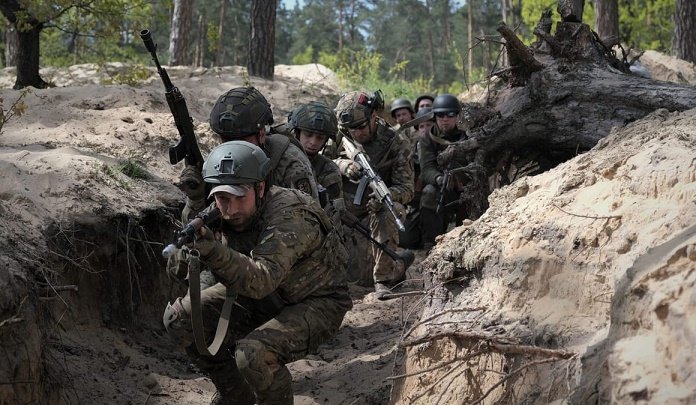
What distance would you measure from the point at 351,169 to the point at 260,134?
2.91 metres

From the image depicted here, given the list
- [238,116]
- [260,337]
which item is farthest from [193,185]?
[260,337]

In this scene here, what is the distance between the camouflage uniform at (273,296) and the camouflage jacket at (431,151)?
5.07 meters

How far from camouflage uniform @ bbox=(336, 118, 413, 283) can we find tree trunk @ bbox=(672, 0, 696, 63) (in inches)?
361

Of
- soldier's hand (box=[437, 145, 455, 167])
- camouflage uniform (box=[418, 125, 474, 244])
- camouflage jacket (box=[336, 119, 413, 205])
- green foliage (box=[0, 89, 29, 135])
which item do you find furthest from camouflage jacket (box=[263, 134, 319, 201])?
camouflage uniform (box=[418, 125, 474, 244])

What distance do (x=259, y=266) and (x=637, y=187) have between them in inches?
81.0

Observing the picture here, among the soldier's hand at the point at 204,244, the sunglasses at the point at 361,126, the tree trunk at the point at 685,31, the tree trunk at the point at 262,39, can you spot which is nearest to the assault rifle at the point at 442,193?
the sunglasses at the point at 361,126

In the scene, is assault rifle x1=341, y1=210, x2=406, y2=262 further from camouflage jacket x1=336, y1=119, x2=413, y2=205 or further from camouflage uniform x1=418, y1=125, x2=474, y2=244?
camouflage uniform x1=418, y1=125, x2=474, y2=244

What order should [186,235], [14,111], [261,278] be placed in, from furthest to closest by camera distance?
[14,111] → [261,278] → [186,235]

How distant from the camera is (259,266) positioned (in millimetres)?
4762

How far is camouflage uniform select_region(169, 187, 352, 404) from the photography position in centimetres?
482

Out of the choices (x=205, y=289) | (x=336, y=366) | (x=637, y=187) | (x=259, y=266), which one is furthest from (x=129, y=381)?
(x=637, y=187)

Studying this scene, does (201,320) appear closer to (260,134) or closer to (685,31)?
(260,134)

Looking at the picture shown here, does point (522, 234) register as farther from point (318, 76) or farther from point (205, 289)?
point (318, 76)

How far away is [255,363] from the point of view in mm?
4938
